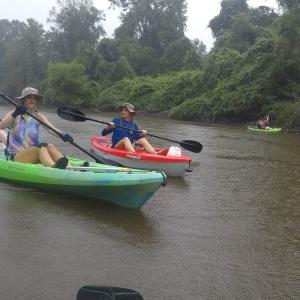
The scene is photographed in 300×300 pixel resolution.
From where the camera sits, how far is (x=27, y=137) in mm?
5848

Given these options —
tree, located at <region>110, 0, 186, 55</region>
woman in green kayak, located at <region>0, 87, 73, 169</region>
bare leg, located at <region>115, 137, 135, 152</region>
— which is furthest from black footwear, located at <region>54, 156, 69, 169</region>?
tree, located at <region>110, 0, 186, 55</region>

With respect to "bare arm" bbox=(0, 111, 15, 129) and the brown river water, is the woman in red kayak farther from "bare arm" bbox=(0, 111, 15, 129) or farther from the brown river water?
"bare arm" bbox=(0, 111, 15, 129)

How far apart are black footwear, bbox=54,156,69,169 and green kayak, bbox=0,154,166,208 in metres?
0.07

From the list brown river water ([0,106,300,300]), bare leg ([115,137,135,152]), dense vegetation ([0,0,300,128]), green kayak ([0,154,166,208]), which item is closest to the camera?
brown river water ([0,106,300,300])

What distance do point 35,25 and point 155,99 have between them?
1016 inches

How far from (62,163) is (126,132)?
8.78 ft

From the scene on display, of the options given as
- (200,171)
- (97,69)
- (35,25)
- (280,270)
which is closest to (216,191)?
(200,171)

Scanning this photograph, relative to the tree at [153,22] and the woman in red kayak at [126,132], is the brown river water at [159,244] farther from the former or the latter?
the tree at [153,22]

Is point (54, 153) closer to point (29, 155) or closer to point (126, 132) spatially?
point (29, 155)

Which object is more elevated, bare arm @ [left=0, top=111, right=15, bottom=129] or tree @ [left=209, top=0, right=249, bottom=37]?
tree @ [left=209, top=0, right=249, bottom=37]

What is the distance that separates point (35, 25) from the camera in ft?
178

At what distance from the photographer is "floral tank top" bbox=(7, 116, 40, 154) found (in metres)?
5.80

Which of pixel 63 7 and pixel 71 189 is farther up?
pixel 63 7

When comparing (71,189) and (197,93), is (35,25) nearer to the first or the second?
(197,93)
